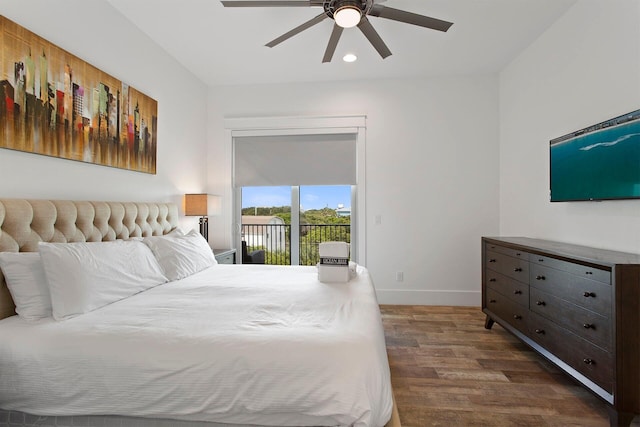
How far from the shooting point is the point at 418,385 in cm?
214

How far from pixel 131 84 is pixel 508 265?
140 inches

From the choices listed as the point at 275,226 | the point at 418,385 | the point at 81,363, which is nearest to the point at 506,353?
the point at 418,385

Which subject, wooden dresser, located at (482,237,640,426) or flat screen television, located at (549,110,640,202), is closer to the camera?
wooden dresser, located at (482,237,640,426)

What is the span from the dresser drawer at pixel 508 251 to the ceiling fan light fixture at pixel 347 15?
2096mm

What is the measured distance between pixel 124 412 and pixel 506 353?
2655 millimetres

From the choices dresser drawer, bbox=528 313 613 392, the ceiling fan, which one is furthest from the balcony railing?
the ceiling fan

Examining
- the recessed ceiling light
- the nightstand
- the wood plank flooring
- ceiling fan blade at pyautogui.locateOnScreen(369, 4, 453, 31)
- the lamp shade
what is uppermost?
the recessed ceiling light

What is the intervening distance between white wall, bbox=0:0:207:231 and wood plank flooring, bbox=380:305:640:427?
2.53 m

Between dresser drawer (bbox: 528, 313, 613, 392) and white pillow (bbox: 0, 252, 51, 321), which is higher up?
white pillow (bbox: 0, 252, 51, 321)

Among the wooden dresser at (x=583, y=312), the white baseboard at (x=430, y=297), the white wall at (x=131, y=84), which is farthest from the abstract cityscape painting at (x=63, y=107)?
the wooden dresser at (x=583, y=312)

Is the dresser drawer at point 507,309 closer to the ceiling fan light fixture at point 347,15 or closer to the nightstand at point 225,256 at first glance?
the ceiling fan light fixture at point 347,15

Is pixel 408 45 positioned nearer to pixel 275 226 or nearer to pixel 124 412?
pixel 275 226

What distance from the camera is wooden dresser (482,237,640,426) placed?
1620 mm

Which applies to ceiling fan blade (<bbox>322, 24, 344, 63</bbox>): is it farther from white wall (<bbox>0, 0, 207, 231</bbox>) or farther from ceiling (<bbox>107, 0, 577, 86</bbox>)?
white wall (<bbox>0, 0, 207, 231</bbox>)
